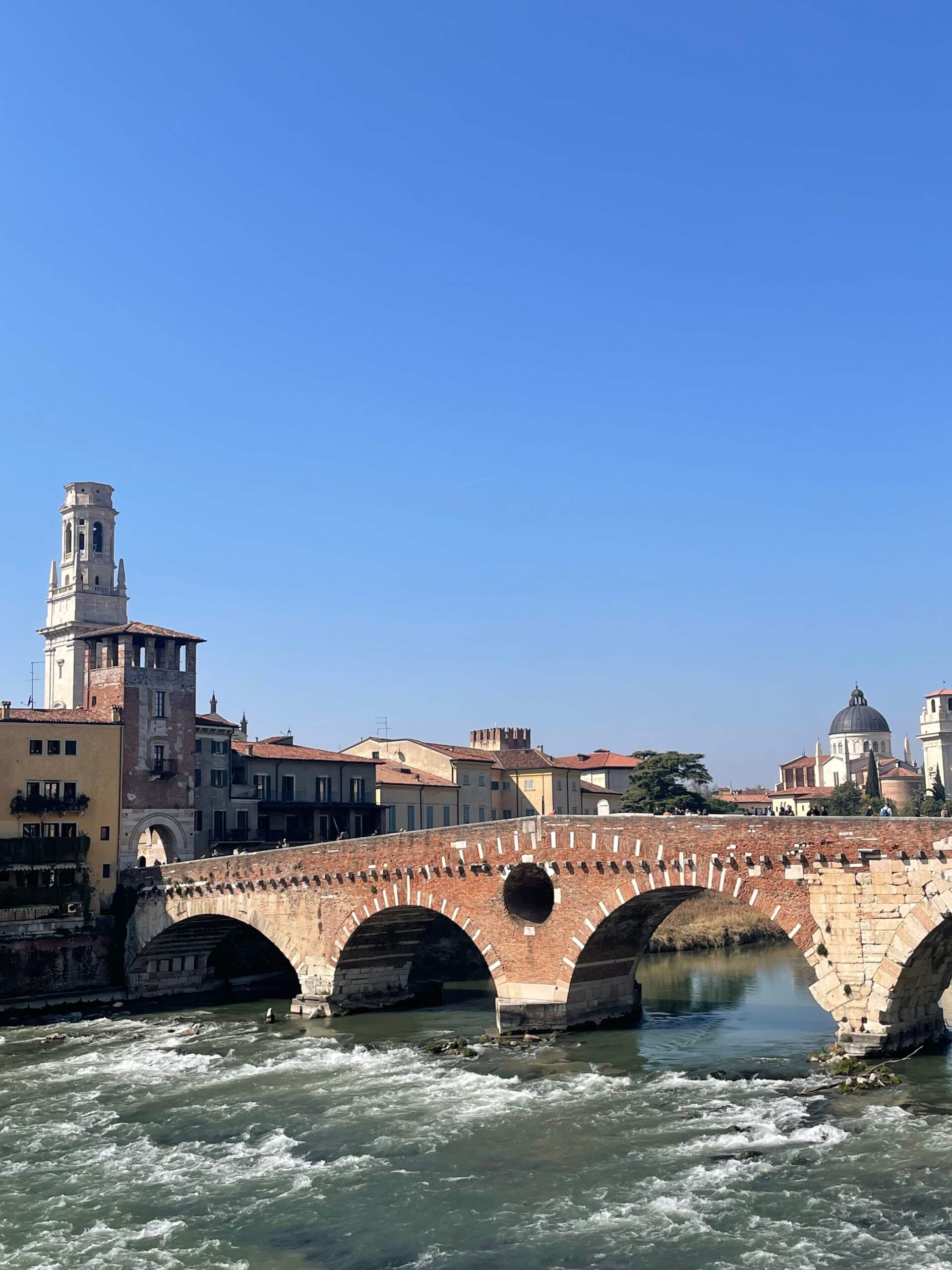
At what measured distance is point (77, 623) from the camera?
98.9 m

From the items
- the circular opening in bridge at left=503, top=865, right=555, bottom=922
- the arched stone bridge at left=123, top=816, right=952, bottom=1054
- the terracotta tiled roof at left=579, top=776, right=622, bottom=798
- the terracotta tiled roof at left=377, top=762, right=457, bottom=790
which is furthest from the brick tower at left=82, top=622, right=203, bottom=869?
the terracotta tiled roof at left=579, top=776, right=622, bottom=798

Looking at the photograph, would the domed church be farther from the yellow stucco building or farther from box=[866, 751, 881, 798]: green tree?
the yellow stucco building

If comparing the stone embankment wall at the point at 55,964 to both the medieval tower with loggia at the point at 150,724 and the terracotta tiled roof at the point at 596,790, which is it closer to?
the medieval tower with loggia at the point at 150,724

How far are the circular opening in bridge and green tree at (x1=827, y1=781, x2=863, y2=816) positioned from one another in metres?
75.3

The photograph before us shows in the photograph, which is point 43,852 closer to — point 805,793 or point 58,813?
point 58,813

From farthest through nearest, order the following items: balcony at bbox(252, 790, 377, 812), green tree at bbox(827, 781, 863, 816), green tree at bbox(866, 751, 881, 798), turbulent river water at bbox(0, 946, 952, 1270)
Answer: green tree at bbox(866, 751, 881, 798) → green tree at bbox(827, 781, 863, 816) → balcony at bbox(252, 790, 377, 812) → turbulent river water at bbox(0, 946, 952, 1270)

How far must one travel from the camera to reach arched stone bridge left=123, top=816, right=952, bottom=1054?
96.2 feet

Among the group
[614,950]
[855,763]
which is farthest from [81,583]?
[855,763]

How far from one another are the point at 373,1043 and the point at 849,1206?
18.7m

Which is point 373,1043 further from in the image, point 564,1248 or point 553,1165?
point 564,1248

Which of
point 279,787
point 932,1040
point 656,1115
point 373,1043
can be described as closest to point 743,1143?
point 656,1115

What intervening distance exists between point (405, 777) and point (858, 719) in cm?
11156

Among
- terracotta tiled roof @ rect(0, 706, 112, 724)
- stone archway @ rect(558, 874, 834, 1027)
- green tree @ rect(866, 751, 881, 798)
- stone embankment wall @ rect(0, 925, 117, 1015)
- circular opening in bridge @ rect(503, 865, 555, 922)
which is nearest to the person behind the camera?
stone archway @ rect(558, 874, 834, 1027)

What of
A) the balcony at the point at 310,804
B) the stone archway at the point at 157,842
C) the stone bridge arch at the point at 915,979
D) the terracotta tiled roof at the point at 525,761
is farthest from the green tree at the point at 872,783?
the stone bridge arch at the point at 915,979
